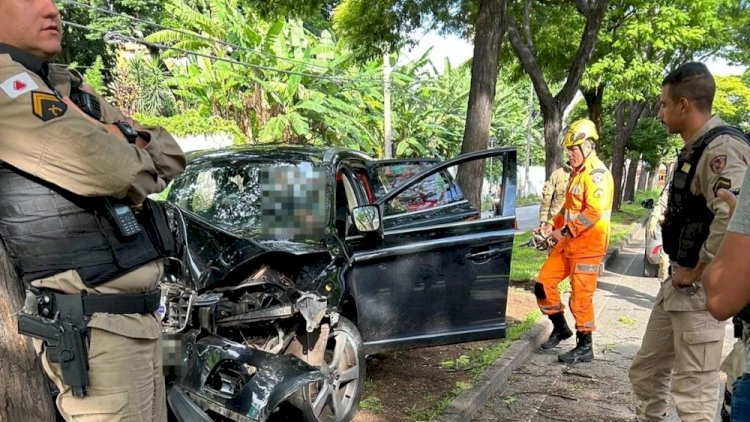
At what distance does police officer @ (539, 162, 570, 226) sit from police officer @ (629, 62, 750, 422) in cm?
399

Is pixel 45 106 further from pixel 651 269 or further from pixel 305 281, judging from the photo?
pixel 651 269

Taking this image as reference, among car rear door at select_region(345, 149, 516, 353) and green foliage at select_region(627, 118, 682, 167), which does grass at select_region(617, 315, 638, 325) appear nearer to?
car rear door at select_region(345, 149, 516, 353)

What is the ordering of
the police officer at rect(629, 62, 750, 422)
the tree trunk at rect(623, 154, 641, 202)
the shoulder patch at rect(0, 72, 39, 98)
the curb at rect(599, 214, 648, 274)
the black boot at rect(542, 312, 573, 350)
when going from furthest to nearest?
the tree trunk at rect(623, 154, 641, 202), the curb at rect(599, 214, 648, 274), the black boot at rect(542, 312, 573, 350), the police officer at rect(629, 62, 750, 422), the shoulder patch at rect(0, 72, 39, 98)

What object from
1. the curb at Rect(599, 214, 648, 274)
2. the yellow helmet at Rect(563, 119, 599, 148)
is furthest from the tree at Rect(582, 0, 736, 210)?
the yellow helmet at Rect(563, 119, 599, 148)

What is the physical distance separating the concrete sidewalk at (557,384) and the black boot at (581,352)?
0.21 feet

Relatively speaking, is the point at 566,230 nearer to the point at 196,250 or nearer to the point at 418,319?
the point at 418,319

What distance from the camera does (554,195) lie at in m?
7.13

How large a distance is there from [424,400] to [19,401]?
272 centimetres

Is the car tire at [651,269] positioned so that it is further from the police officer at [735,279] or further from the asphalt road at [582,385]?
the police officer at [735,279]

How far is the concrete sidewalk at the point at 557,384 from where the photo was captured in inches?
156

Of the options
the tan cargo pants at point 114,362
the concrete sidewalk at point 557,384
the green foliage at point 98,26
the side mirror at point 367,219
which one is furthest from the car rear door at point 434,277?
the green foliage at point 98,26

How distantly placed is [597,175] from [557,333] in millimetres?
1610

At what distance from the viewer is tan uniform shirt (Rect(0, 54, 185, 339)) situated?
1.66m

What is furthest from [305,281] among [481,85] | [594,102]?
[594,102]
